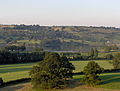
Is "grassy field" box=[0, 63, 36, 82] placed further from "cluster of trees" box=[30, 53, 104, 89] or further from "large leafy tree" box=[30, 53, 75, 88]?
"cluster of trees" box=[30, 53, 104, 89]

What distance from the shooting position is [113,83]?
6134cm

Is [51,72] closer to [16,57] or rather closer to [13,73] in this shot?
[13,73]

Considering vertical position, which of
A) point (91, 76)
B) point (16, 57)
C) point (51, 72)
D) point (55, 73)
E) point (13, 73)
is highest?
point (51, 72)

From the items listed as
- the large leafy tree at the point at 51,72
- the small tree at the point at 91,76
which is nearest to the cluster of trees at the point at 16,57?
the large leafy tree at the point at 51,72

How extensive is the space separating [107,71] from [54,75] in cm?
3743

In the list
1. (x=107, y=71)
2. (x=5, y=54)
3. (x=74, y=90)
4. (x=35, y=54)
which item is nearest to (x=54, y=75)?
(x=74, y=90)

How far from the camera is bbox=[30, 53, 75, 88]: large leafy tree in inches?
2170

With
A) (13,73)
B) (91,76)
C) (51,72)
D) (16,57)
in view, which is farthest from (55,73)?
(16,57)

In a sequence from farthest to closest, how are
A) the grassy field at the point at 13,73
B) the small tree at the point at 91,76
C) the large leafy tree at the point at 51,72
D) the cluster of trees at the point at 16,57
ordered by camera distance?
1. the cluster of trees at the point at 16,57
2. the grassy field at the point at 13,73
3. the small tree at the point at 91,76
4. the large leafy tree at the point at 51,72

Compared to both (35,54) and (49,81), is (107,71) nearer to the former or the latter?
(49,81)

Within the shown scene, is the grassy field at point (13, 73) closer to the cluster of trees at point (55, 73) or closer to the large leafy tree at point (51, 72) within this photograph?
the large leafy tree at point (51, 72)

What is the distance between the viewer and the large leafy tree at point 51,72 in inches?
2170

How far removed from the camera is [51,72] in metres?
56.5

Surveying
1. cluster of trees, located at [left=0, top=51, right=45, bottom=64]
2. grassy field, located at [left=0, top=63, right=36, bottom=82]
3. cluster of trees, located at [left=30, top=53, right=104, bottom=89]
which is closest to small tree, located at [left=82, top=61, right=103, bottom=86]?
cluster of trees, located at [left=30, top=53, right=104, bottom=89]
